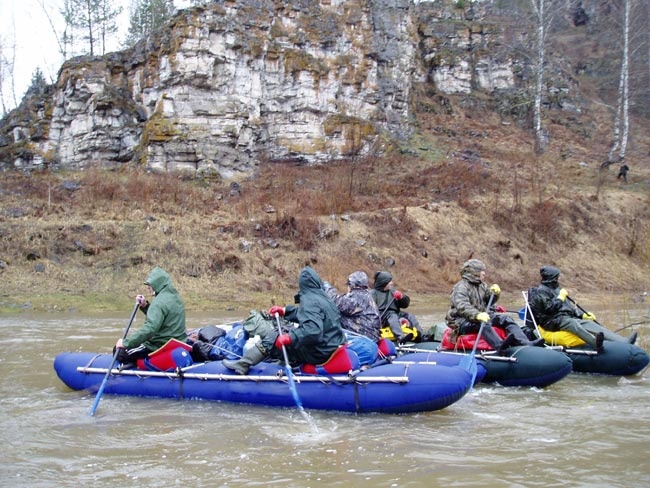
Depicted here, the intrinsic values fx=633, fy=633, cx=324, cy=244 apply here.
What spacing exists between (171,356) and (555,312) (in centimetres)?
599

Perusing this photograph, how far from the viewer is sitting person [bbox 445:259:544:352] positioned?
9.16 metres

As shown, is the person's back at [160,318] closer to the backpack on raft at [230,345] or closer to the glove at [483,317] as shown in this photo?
the backpack on raft at [230,345]

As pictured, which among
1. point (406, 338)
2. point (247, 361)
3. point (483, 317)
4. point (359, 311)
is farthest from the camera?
point (406, 338)

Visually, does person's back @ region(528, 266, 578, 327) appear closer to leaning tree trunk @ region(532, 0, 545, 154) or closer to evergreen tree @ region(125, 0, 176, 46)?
leaning tree trunk @ region(532, 0, 545, 154)

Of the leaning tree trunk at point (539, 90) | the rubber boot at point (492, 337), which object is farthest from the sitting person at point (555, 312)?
the leaning tree trunk at point (539, 90)

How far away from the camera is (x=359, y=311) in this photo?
879 cm

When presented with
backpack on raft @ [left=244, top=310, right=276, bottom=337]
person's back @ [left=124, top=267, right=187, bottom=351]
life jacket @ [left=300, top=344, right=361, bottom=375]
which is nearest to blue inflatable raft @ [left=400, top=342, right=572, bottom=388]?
life jacket @ [left=300, top=344, right=361, bottom=375]

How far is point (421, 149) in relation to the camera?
31.7 m

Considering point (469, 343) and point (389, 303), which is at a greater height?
point (389, 303)

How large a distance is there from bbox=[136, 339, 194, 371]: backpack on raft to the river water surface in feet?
1.57

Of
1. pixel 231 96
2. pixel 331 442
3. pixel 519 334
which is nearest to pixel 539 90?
pixel 231 96

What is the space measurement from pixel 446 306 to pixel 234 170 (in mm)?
12783

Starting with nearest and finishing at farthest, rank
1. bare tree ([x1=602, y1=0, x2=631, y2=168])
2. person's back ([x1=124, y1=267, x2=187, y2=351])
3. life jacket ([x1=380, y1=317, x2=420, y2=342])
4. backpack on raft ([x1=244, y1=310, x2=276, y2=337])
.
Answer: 1. person's back ([x1=124, y1=267, x2=187, y2=351])
2. backpack on raft ([x1=244, y1=310, x2=276, y2=337])
3. life jacket ([x1=380, y1=317, x2=420, y2=342])
4. bare tree ([x1=602, y1=0, x2=631, y2=168])

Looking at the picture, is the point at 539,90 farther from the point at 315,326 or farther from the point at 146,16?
the point at 315,326
